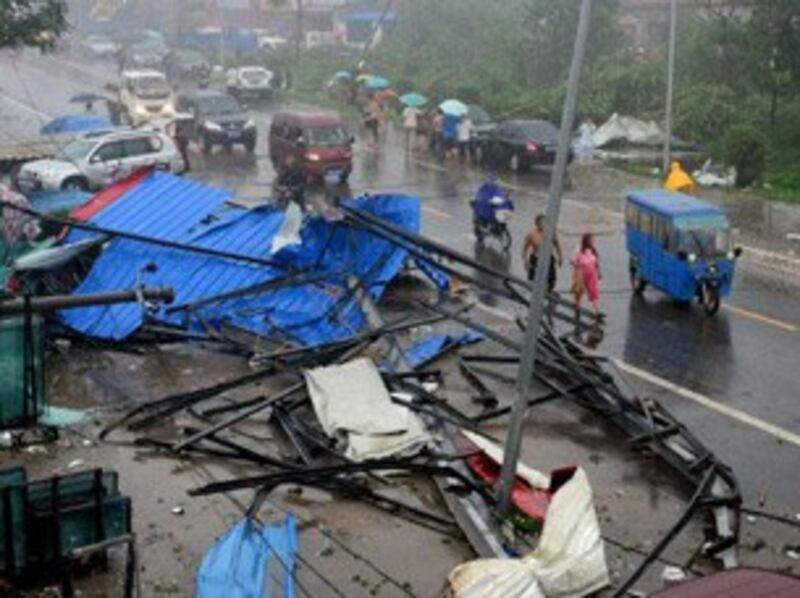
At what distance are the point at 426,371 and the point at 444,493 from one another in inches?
143

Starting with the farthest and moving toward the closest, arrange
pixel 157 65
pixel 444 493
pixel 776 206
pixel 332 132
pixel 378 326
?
pixel 157 65, pixel 332 132, pixel 776 206, pixel 378 326, pixel 444 493

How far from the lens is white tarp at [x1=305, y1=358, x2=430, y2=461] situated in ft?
40.6

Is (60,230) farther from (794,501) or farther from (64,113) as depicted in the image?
(64,113)

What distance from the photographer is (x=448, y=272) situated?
1722cm

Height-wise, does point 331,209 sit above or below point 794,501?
above

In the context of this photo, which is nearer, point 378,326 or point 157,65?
point 378,326

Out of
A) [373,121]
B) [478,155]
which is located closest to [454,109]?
[478,155]

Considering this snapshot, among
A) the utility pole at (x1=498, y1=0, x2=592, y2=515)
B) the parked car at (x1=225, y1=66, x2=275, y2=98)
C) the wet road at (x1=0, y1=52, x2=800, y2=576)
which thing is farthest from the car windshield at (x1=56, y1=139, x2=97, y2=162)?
the parked car at (x1=225, y1=66, x2=275, y2=98)

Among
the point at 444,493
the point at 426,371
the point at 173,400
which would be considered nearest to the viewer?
the point at 444,493

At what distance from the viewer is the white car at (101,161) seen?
28.3 metres

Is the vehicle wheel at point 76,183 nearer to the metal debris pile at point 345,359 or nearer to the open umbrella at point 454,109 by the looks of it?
the metal debris pile at point 345,359

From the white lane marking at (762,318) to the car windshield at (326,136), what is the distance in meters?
14.7

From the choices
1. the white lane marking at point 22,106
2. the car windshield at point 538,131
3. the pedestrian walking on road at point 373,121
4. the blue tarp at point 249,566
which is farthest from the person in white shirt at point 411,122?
the blue tarp at point 249,566

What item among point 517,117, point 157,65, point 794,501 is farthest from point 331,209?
point 157,65
